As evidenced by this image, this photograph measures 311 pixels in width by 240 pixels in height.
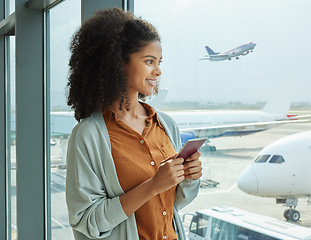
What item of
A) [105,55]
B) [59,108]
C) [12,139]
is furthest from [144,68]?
[12,139]

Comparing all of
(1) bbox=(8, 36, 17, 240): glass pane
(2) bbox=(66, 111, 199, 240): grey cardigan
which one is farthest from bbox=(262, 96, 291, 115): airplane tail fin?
(1) bbox=(8, 36, 17, 240): glass pane

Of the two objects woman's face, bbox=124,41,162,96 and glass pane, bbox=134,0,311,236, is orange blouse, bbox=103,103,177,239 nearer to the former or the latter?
woman's face, bbox=124,41,162,96

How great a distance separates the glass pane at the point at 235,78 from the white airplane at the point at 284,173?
23 mm

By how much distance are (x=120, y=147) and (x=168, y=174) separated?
19 centimetres

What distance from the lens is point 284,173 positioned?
1570 millimetres

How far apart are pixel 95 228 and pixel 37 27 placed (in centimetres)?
205

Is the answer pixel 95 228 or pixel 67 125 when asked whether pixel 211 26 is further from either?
pixel 67 125

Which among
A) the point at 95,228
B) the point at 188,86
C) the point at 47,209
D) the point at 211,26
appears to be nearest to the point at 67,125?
the point at 47,209

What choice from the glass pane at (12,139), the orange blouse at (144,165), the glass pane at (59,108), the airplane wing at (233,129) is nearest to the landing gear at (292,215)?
the airplane wing at (233,129)

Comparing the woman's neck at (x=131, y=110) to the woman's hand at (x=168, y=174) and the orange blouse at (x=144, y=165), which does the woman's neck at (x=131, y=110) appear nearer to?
the orange blouse at (x=144, y=165)

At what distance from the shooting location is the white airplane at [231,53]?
1567 millimetres

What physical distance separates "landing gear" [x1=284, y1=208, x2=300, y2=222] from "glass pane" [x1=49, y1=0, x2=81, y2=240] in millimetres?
1584

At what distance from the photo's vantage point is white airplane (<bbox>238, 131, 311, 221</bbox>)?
1.44 meters

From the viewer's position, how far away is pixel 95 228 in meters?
1.28
